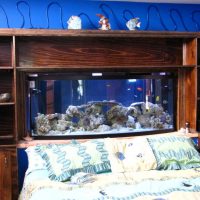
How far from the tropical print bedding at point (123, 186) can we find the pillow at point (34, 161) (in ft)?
0.20

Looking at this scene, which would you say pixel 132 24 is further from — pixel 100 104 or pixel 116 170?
pixel 116 170

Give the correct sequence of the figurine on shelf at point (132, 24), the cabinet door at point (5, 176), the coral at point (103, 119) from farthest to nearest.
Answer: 1. the coral at point (103, 119)
2. the figurine on shelf at point (132, 24)
3. the cabinet door at point (5, 176)

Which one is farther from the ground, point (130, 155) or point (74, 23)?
point (74, 23)

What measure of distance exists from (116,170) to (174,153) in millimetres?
568

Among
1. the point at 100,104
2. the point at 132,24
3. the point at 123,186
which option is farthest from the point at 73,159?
the point at 132,24

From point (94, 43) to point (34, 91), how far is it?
0.79 m

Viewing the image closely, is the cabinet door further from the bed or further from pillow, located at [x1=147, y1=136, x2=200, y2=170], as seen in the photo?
pillow, located at [x1=147, y1=136, x2=200, y2=170]

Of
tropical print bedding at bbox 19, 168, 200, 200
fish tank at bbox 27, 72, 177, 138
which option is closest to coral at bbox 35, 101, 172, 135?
fish tank at bbox 27, 72, 177, 138

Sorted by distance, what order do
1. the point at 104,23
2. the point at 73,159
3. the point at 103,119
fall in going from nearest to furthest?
the point at 73,159
the point at 104,23
the point at 103,119

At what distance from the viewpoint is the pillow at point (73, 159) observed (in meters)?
2.52

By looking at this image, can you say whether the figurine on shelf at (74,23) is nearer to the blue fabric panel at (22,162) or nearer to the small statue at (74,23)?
the small statue at (74,23)

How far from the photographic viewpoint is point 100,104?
3289 mm

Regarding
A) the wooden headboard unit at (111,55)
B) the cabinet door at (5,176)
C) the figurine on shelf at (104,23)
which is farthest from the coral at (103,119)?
Answer: the figurine on shelf at (104,23)

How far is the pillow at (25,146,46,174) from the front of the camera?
271 centimetres
